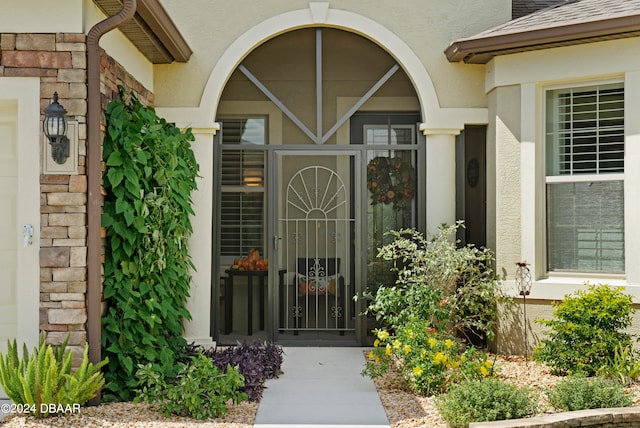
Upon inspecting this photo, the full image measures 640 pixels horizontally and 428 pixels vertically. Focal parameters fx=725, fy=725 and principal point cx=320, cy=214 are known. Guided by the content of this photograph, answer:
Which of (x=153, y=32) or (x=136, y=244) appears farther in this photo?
(x=153, y=32)

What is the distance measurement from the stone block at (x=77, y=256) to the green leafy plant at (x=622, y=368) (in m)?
4.47

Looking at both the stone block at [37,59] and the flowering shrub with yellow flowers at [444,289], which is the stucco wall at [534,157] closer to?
the flowering shrub with yellow flowers at [444,289]

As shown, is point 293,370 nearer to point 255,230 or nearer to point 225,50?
point 255,230

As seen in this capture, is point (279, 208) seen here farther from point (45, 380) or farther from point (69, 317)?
point (45, 380)

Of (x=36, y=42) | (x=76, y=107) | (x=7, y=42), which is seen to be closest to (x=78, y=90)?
(x=76, y=107)

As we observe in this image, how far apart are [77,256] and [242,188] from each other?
10.1 ft

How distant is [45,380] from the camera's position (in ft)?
16.6

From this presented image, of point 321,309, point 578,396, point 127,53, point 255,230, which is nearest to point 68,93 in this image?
point 127,53

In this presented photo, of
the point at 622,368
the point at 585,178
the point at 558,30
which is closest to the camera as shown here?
the point at 622,368

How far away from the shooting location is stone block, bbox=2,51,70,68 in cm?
561

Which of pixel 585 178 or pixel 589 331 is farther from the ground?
pixel 585 178

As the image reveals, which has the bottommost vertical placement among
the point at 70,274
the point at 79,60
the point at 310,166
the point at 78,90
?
the point at 70,274

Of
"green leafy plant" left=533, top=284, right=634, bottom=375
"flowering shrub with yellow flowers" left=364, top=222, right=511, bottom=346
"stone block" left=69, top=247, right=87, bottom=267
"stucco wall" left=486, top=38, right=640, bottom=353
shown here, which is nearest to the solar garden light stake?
"stucco wall" left=486, top=38, right=640, bottom=353

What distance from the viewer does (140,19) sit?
21.0 ft
